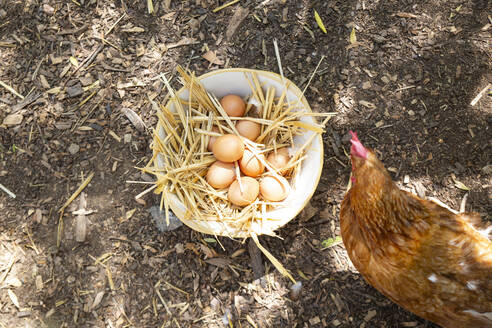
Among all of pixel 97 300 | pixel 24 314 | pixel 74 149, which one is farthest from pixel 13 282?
pixel 74 149

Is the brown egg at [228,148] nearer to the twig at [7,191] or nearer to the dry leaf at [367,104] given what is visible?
the dry leaf at [367,104]

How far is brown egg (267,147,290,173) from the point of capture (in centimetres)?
237

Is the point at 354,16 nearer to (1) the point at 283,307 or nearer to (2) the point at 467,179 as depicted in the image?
(2) the point at 467,179

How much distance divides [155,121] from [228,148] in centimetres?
81

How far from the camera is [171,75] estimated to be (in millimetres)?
2789

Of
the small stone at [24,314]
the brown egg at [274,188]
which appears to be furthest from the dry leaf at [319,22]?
the small stone at [24,314]

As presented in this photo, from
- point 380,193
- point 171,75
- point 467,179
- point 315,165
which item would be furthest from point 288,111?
point 467,179

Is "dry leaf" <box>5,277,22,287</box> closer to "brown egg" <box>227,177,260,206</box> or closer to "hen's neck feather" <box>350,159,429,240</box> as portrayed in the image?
"brown egg" <box>227,177,260,206</box>

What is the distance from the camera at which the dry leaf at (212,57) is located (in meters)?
2.80

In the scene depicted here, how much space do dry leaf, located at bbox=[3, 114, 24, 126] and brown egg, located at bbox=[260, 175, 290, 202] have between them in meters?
1.91

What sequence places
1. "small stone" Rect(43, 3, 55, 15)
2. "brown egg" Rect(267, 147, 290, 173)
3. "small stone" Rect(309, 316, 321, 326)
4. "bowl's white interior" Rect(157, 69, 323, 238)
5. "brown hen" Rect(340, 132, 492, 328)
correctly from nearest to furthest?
"brown hen" Rect(340, 132, 492, 328), "bowl's white interior" Rect(157, 69, 323, 238), "brown egg" Rect(267, 147, 290, 173), "small stone" Rect(309, 316, 321, 326), "small stone" Rect(43, 3, 55, 15)

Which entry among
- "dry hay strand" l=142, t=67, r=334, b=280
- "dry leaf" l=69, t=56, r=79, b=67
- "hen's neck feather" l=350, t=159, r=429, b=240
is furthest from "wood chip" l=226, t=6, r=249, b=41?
"hen's neck feather" l=350, t=159, r=429, b=240

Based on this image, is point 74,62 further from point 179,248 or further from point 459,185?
point 459,185

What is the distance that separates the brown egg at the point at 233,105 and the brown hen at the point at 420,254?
0.75m
